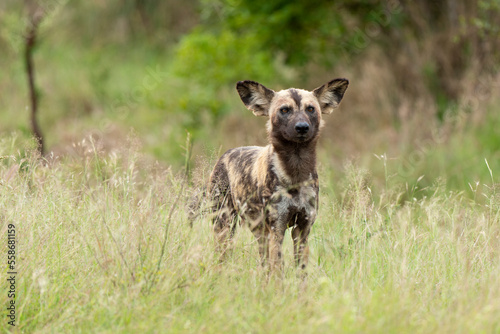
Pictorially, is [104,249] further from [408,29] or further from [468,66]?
[408,29]

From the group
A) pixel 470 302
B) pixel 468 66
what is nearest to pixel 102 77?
pixel 468 66

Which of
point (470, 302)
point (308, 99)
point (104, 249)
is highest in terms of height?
point (308, 99)

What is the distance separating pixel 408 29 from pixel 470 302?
11142mm

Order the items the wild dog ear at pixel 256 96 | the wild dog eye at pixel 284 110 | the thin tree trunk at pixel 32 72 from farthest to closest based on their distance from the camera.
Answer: the thin tree trunk at pixel 32 72 < the wild dog ear at pixel 256 96 < the wild dog eye at pixel 284 110

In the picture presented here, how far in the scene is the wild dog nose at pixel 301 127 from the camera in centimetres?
489

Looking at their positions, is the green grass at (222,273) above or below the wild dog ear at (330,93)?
below

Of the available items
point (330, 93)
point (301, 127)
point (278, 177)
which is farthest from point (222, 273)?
point (330, 93)

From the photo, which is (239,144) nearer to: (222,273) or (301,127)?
(301,127)

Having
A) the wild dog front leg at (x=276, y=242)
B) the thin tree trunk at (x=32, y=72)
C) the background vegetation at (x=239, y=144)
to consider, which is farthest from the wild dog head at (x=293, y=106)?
the thin tree trunk at (x=32, y=72)

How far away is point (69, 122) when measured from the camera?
17203 mm

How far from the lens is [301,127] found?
16.1 feet

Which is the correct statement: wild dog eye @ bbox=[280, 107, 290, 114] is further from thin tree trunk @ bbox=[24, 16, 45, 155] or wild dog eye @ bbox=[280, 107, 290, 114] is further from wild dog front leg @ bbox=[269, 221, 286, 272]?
thin tree trunk @ bbox=[24, 16, 45, 155]

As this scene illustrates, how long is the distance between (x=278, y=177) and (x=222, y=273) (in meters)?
0.94

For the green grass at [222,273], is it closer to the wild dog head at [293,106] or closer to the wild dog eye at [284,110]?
the wild dog head at [293,106]
